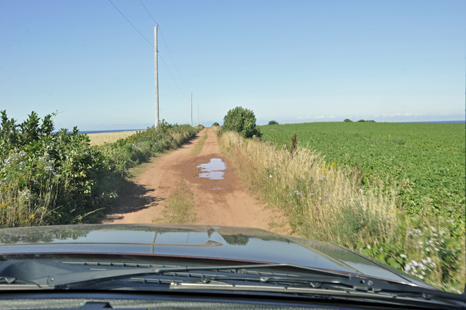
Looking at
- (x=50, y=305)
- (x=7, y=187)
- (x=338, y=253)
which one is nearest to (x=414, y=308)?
(x=338, y=253)

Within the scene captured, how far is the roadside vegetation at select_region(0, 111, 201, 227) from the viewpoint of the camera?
566cm

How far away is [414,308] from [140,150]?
16.8 meters

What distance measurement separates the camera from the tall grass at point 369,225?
4.02 metres

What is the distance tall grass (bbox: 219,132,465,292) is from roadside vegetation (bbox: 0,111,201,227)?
4427 mm

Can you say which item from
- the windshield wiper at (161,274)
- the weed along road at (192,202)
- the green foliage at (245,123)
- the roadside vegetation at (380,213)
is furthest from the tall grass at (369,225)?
the green foliage at (245,123)

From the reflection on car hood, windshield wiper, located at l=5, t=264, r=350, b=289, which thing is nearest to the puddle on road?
the reflection on car hood

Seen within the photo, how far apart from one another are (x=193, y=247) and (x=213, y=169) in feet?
42.1

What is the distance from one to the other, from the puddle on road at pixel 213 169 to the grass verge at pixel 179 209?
8.57ft

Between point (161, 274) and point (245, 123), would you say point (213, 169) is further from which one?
point (161, 274)

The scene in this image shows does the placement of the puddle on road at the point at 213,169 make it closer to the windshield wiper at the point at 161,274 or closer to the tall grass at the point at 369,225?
the tall grass at the point at 369,225

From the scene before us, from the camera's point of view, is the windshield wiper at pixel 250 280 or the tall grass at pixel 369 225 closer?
the windshield wiper at pixel 250 280

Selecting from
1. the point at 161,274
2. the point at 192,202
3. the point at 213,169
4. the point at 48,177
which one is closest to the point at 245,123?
the point at 213,169

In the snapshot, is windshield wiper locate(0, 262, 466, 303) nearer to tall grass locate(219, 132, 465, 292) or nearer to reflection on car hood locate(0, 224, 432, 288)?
reflection on car hood locate(0, 224, 432, 288)

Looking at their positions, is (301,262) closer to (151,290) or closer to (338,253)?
(338,253)
